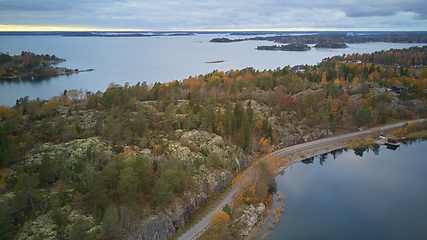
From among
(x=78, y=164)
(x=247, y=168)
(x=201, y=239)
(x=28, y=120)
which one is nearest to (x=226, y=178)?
(x=247, y=168)

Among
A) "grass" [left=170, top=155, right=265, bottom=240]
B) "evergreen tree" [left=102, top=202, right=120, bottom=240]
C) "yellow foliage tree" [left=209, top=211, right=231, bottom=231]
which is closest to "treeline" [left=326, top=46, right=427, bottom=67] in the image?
"grass" [left=170, top=155, right=265, bottom=240]

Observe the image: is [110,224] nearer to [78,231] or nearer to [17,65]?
[78,231]

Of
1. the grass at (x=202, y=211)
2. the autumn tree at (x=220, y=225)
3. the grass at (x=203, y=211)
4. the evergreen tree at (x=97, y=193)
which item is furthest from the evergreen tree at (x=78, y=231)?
the autumn tree at (x=220, y=225)

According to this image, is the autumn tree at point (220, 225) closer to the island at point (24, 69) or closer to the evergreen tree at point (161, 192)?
the evergreen tree at point (161, 192)

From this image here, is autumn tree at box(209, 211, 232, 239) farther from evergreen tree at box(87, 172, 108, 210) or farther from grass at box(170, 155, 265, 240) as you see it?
evergreen tree at box(87, 172, 108, 210)

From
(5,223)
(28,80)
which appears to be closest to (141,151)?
(5,223)

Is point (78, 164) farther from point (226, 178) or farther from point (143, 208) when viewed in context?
point (226, 178)

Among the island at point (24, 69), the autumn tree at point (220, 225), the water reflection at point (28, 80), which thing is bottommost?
the autumn tree at point (220, 225)
